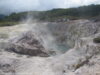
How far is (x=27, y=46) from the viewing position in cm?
2230

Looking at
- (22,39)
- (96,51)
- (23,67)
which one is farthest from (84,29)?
(23,67)

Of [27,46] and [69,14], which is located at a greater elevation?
[69,14]

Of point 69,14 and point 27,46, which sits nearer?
point 27,46

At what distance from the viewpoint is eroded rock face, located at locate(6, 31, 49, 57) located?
21398 mm

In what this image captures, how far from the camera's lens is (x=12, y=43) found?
73.3 feet

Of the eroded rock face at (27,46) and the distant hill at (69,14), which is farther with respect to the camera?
the distant hill at (69,14)

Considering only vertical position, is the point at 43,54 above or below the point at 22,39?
below

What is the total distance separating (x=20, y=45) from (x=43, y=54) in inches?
113

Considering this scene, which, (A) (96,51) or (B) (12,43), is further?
(B) (12,43)

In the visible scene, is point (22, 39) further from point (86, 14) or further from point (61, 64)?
point (86, 14)

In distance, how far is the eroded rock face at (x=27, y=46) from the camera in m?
21.4

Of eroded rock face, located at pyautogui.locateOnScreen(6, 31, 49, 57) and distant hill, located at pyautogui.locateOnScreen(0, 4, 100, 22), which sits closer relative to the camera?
eroded rock face, located at pyautogui.locateOnScreen(6, 31, 49, 57)

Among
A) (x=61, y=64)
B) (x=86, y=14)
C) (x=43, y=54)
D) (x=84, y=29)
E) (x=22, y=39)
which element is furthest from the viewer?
(x=86, y=14)

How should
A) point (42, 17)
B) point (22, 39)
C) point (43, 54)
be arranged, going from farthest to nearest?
1. point (42, 17)
2. point (22, 39)
3. point (43, 54)
